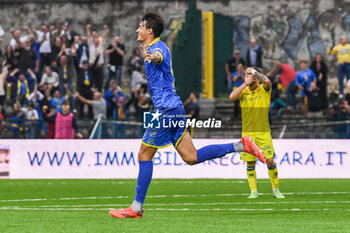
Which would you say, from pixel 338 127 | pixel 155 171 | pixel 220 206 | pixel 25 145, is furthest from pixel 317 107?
pixel 220 206

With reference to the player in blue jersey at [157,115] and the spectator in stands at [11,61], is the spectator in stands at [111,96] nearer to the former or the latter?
the spectator in stands at [11,61]

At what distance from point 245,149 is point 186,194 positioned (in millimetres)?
4669

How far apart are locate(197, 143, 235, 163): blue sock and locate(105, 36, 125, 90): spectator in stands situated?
53.7ft

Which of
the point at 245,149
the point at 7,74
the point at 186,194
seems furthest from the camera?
the point at 7,74

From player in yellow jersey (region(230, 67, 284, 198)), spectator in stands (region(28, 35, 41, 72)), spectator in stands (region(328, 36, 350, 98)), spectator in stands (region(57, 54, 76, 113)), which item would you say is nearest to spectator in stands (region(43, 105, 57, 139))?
spectator in stands (region(57, 54, 76, 113))

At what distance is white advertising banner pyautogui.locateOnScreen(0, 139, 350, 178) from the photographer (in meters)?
20.3

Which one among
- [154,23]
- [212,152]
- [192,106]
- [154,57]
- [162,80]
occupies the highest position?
[154,23]

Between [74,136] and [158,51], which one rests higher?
[158,51]

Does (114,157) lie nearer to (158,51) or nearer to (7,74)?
(7,74)

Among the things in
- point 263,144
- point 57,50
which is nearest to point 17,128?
point 57,50

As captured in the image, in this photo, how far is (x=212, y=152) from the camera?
1022 cm

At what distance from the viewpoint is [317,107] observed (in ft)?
79.3

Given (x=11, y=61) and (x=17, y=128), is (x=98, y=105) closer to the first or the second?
(x=17, y=128)

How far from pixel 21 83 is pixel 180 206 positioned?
15.5 m
